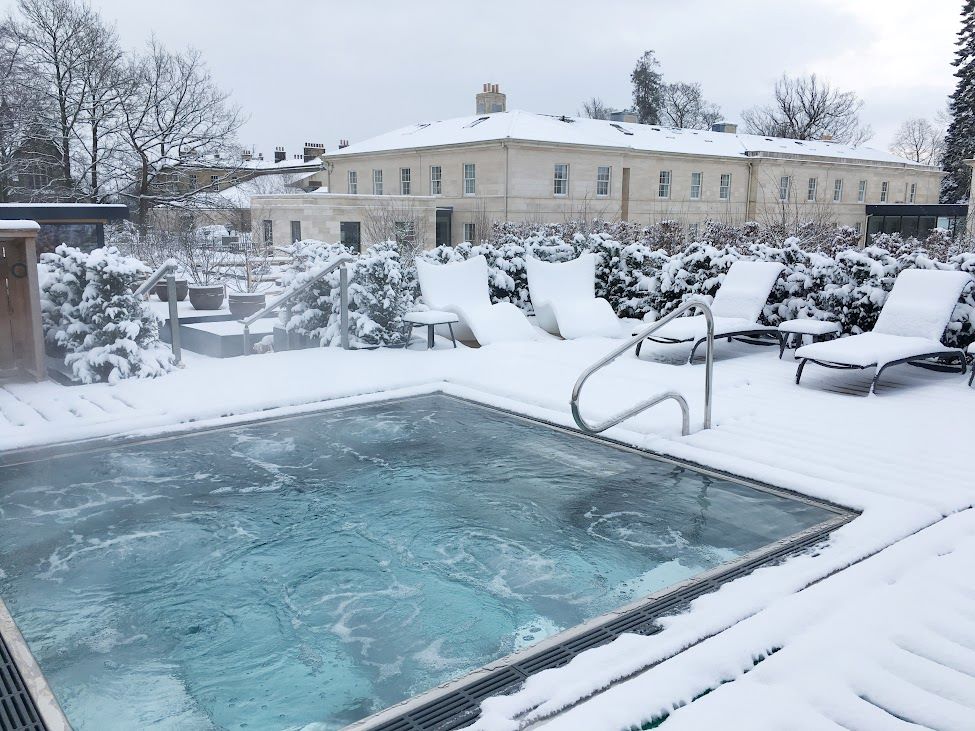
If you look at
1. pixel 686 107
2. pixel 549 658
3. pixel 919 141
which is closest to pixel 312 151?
pixel 686 107

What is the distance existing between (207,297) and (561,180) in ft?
64.3

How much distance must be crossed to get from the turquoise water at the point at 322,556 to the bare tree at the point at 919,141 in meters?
63.6

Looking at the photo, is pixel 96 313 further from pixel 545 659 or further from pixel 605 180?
pixel 605 180

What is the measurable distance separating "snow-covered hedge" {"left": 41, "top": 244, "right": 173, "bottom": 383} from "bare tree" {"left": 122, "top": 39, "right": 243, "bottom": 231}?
75.8ft

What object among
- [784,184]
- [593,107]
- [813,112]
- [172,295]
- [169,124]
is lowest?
[172,295]

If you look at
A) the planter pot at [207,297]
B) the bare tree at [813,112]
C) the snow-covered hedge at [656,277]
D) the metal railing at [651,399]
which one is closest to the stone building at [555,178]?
the planter pot at [207,297]

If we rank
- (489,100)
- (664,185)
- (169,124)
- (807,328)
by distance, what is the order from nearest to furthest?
(807,328)
(169,124)
(664,185)
(489,100)

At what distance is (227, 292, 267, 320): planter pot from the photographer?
490 inches

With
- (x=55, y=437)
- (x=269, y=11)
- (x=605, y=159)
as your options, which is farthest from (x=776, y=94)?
(x=55, y=437)

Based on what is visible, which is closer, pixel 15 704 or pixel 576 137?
pixel 15 704

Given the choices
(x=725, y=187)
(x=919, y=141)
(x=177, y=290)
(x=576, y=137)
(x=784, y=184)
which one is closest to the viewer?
(x=177, y=290)

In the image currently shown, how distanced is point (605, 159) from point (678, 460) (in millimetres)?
28213

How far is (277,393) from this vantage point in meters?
6.90

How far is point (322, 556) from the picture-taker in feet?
13.0
